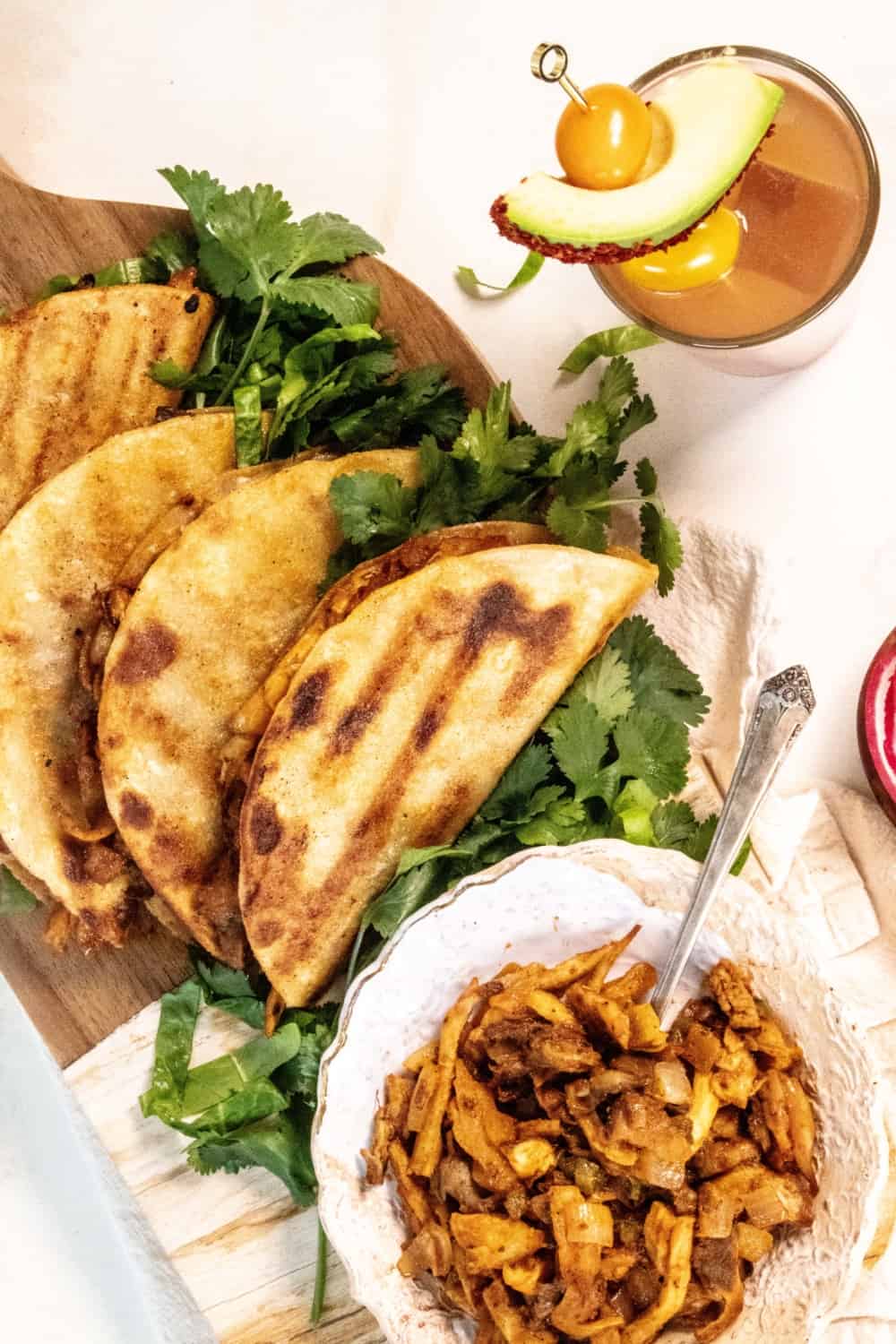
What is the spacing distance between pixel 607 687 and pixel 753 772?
0.45 meters

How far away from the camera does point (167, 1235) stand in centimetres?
323

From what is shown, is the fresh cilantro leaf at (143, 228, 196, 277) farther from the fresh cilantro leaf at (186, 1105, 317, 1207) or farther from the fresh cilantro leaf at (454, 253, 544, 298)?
the fresh cilantro leaf at (186, 1105, 317, 1207)

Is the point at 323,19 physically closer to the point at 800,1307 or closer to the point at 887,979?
the point at 887,979

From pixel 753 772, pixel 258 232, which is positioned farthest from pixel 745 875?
pixel 258 232

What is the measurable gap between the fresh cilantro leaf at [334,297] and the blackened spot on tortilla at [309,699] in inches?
35.1

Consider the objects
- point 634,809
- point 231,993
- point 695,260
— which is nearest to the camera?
point 695,260

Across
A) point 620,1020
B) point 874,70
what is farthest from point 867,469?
point 620,1020

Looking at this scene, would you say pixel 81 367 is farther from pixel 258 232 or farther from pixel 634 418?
pixel 634 418

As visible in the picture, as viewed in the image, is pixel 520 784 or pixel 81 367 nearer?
pixel 520 784

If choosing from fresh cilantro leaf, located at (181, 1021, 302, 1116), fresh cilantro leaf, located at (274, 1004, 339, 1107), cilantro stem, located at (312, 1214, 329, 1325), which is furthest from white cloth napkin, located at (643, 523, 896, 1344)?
cilantro stem, located at (312, 1214, 329, 1325)

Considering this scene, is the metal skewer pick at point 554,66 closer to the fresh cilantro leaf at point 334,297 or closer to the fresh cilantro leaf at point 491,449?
the fresh cilantro leaf at point 491,449

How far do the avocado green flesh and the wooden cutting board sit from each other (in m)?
0.87

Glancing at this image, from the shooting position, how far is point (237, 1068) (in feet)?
10.3

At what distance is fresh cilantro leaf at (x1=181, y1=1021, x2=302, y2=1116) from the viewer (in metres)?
3.10
